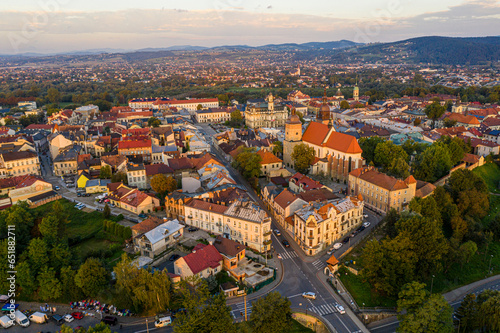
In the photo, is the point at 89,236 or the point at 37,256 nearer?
the point at 37,256

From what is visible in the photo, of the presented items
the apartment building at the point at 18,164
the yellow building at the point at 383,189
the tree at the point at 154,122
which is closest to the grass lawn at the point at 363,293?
the yellow building at the point at 383,189

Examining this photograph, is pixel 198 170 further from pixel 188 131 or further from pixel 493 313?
pixel 493 313

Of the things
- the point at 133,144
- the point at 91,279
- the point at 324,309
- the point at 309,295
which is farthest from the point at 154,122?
the point at 324,309

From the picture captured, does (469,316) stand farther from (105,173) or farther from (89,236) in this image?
(105,173)

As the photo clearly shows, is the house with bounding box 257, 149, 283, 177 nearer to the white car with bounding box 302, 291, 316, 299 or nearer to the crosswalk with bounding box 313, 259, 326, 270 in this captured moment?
the crosswalk with bounding box 313, 259, 326, 270

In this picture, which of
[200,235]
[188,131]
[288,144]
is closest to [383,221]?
[200,235]

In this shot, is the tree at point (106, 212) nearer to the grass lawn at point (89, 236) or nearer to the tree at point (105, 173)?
the grass lawn at point (89, 236)

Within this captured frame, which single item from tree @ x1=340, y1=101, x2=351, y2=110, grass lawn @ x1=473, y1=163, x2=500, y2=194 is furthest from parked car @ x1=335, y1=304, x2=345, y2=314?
tree @ x1=340, y1=101, x2=351, y2=110
